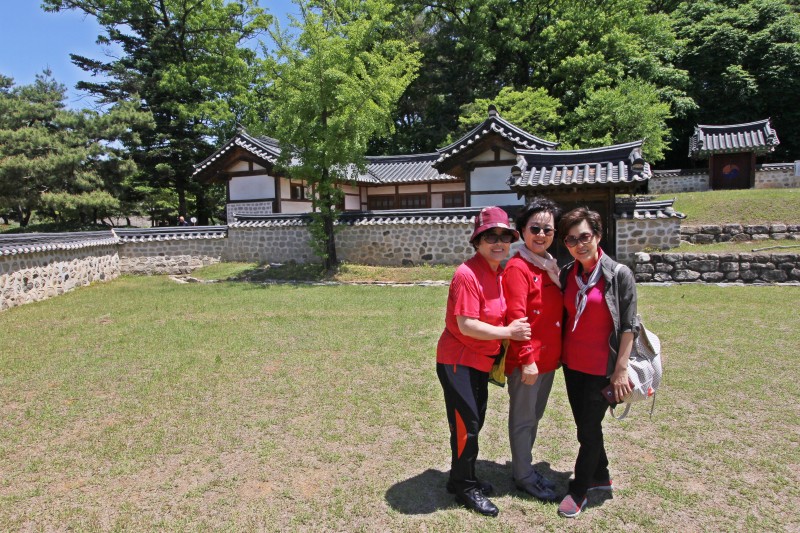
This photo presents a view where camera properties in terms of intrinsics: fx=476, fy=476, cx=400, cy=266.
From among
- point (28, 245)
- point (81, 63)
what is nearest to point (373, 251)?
point (28, 245)

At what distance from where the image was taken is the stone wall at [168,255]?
16484 mm

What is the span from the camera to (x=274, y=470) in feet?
11.5

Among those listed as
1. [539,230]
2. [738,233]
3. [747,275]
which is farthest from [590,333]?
[738,233]

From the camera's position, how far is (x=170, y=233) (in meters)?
16.8

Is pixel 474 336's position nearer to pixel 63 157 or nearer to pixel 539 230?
pixel 539 230

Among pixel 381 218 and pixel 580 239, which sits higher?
pixel 381 218

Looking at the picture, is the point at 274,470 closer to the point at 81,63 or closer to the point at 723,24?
the point at 81,63

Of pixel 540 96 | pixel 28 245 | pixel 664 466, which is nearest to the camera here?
pixel 664 466

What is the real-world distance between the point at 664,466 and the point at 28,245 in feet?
43.1

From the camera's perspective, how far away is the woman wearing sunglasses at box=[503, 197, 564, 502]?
282cm

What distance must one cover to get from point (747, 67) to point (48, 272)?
116 ft

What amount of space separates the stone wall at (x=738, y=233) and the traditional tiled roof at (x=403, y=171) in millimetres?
9355

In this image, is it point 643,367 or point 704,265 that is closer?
point 643,367

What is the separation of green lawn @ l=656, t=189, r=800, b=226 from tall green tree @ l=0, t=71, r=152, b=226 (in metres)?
21.8
